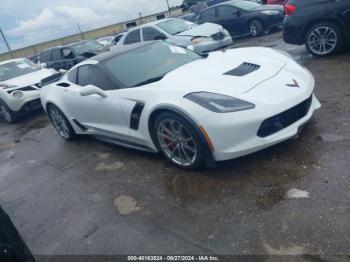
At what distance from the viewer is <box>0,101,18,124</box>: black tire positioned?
871cm

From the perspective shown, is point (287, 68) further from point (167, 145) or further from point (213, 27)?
point (213, 27)

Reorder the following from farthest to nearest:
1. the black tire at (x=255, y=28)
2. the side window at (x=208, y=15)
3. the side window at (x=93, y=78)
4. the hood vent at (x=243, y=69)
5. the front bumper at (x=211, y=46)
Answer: the side window at (x=208, y=15) < the black tire at (x=255, y=28) < the front bumper at (x=211, y=46) < the side window at (x=93, y=78) < the hood vent at (x=243, y=69)

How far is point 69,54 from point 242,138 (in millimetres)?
10324

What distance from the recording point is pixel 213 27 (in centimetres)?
1073

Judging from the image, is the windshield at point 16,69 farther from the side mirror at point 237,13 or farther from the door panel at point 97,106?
the side mirror at point 237,13

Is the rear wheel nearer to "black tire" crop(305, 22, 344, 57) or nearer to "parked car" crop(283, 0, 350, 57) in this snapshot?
"parked car" crop(283, 0, 350, 57)

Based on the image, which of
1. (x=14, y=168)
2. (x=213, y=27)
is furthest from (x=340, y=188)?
(x=213, y=27)

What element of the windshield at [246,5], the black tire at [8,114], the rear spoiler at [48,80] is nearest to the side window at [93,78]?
the rear spoiler at [48,80]

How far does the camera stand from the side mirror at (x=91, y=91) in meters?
4.12

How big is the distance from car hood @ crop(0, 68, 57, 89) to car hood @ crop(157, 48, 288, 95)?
5814 millimetres

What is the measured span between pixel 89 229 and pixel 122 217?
34cm

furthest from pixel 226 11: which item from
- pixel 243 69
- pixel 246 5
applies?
pixel 243 69

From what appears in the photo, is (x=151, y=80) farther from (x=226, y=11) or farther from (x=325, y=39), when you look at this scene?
(x=226, y=11)

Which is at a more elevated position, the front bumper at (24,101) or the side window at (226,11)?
the side window at (226,11)
